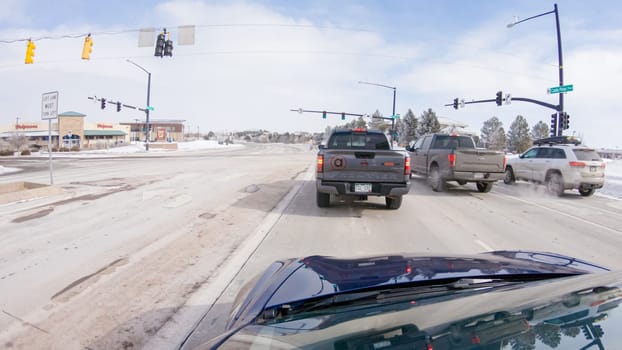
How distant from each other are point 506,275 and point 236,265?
319 cm

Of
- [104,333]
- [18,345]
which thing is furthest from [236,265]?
[18,345]

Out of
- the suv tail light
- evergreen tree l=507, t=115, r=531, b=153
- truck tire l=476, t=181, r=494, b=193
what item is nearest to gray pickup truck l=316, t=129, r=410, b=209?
truck tire l=476, t=181, r=494, b=193

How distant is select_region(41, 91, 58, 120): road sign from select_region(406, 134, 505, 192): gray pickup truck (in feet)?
38.0

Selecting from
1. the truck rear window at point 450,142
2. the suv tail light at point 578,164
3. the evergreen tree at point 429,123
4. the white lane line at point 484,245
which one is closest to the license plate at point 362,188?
the white lane line at point 484,245

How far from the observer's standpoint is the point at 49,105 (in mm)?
11055

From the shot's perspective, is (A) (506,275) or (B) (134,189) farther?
(B) (134,189)

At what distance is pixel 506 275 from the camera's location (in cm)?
259

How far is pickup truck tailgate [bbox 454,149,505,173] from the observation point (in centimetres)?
1198

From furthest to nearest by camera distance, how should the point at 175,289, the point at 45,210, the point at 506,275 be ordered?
the point at 45,210
the point at 175,289
the point at 506,275

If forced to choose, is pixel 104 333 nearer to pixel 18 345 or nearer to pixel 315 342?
pixel 18 345

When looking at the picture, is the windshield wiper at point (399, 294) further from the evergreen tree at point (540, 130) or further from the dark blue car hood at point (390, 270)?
the evergreen tree at point (540, 130)

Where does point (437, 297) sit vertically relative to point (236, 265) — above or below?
above

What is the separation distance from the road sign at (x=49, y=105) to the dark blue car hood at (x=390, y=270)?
428 inches

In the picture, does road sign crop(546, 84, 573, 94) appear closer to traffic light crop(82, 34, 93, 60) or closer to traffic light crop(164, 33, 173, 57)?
traffic light crop(164, 33, 173, 57)
